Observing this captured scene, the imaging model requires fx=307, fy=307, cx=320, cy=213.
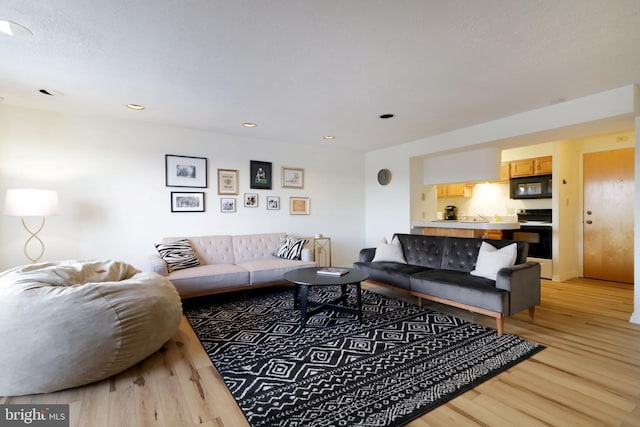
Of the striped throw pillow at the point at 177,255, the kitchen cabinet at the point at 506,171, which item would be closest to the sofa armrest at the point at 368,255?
the striped throw pillow at the point at 177,255

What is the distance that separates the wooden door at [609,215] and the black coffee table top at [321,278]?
4440mm

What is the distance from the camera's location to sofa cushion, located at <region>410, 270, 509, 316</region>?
9.12ft

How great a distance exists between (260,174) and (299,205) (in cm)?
89

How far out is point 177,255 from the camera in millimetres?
3873

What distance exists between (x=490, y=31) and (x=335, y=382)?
8.33 ft

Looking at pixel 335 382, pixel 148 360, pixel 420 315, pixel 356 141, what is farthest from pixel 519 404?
pixel 356 141

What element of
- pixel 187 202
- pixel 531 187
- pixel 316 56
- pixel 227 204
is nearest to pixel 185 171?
pixel 187 202

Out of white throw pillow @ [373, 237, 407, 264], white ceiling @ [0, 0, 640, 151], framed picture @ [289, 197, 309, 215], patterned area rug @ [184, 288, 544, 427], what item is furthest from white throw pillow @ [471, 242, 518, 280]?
framed picture @ [289, 197, 309, 215]

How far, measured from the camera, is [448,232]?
5.03 meters

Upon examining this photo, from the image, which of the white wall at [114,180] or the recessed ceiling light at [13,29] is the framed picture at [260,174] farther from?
the recessed ceiling light at [13,29]

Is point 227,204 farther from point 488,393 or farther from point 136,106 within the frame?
point 488,393

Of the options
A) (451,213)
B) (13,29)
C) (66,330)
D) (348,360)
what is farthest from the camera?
(451,213)

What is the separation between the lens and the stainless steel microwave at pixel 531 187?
514cm

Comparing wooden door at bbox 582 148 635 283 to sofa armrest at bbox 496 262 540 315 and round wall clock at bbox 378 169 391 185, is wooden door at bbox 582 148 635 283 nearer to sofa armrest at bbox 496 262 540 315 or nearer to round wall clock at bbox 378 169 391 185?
sofa armrest at bbox 496 262 540 315
